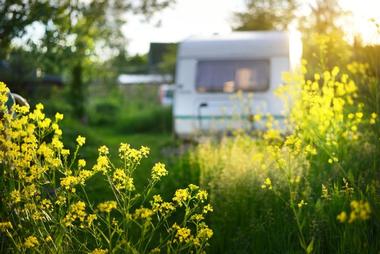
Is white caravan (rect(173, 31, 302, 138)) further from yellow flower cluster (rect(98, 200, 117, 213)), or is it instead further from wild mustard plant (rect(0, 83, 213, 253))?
yellow flower cluster (rect(98, 200, 117, 213))

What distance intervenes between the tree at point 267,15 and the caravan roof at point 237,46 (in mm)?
8533

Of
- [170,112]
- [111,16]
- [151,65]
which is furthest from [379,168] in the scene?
[151,65]

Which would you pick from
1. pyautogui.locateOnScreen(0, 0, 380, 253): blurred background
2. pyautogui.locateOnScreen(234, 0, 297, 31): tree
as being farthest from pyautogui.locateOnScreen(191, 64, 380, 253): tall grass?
pyautogui.locateOnScreen(234, 0, 297, 31): tree

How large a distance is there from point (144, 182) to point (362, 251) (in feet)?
14.0

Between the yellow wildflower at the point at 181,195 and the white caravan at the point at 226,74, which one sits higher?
the white caravan at the point at 226,74

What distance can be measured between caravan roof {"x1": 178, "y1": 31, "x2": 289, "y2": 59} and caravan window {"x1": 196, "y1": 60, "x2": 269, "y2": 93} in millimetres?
129

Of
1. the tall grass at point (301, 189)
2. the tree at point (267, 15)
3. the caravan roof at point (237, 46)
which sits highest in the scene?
the tree at point (267, 15)

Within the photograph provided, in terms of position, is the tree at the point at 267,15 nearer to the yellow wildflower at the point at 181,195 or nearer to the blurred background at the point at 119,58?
the blurred background at the point at 119,58

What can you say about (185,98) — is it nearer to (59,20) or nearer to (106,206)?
(59,20)

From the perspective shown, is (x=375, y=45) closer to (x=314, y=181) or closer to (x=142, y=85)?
(x=314, y=181)

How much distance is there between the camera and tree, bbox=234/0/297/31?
62.8 feet

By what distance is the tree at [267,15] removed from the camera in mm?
19141

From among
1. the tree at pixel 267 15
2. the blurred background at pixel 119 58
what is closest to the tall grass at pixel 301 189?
the blurred background at pixel 119 58

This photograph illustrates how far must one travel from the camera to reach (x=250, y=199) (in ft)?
15.8
